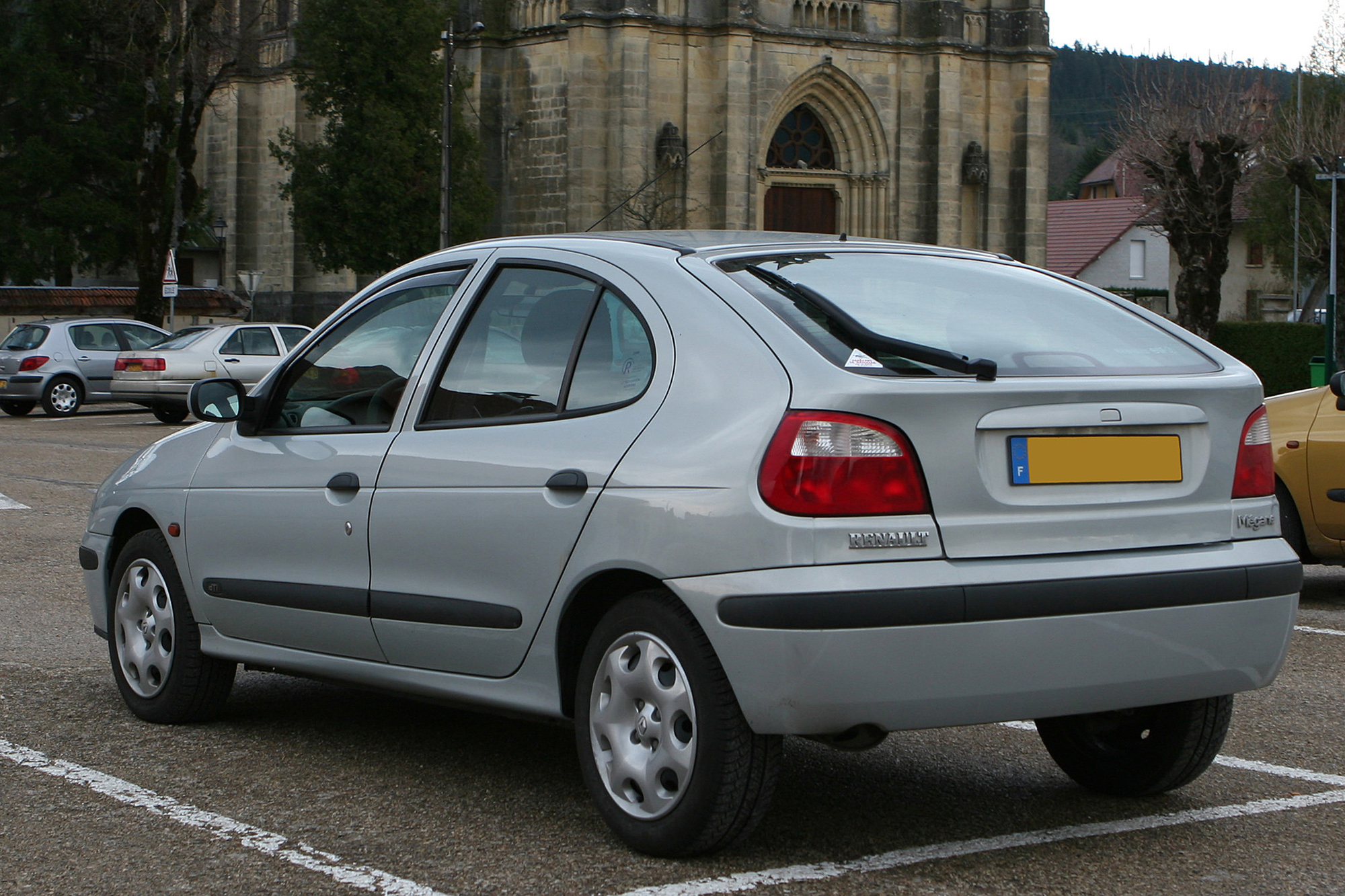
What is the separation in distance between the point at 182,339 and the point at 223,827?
2429cm

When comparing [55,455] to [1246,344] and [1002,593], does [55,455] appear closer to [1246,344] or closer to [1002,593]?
[1002,593]

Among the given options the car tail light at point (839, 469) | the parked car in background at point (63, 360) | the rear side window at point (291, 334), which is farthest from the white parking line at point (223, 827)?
the parked car in background at point (63, 360)

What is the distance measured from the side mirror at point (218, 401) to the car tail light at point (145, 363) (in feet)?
72.1

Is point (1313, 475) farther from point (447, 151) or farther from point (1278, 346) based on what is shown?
point (1278, 346)

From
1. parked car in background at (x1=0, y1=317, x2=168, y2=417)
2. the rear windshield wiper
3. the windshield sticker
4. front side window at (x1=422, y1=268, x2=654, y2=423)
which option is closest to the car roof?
front side window at (x1=422, y1=268, x2=654, y2=423)

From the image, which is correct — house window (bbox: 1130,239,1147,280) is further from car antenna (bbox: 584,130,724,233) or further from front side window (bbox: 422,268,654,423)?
front side window (bbox: 422,268,654,423)

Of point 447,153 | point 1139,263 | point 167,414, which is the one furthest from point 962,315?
point 1139,263

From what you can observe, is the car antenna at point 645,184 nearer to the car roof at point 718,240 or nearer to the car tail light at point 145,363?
the car tail light at point 145,363

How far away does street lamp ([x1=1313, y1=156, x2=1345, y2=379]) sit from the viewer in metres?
33.4

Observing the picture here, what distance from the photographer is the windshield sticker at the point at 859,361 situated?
13.4 feet

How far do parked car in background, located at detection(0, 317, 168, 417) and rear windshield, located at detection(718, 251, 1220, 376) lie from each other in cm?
2608

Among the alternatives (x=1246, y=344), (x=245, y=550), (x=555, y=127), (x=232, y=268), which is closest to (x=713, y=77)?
(x=555, y=127)

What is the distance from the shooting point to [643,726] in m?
4.25

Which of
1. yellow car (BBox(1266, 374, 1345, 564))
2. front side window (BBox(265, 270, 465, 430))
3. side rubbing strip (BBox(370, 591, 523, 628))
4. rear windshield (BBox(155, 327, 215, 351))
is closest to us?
side rubbing strip (BBox(370, 591, 523, 628))
